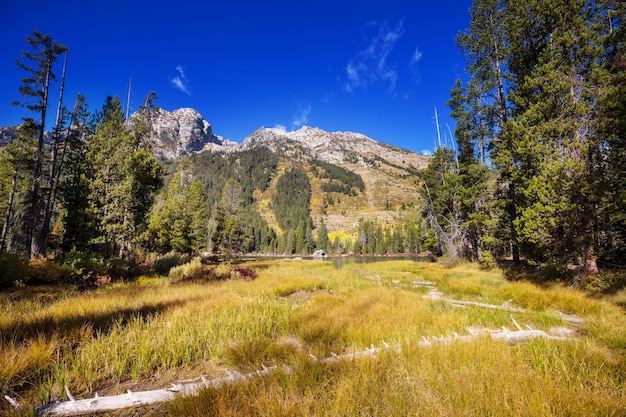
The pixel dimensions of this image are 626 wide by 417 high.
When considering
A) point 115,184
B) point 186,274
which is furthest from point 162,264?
point 115,184

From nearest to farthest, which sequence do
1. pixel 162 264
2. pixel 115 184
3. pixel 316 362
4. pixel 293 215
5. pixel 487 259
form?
pixel 316 362, pixel 115 184, pixel 487 259, pixel 162 264, pixel 293 215

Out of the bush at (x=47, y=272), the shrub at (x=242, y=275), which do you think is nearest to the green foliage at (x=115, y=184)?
the bush at (x=47, y=272)

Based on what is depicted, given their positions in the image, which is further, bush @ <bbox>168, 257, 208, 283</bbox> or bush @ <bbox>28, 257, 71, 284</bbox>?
bush @ <bbox>168, 257, 208, 283</bbox>

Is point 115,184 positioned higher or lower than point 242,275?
higher

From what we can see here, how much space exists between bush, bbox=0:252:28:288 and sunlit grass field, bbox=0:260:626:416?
4.66 meters

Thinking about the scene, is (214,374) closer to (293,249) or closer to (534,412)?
(534,412)

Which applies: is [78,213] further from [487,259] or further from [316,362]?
[487,259]

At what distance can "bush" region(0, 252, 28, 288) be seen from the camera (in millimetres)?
10500

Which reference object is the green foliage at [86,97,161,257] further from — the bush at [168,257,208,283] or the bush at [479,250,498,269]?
the bush at [479,250,498,269]

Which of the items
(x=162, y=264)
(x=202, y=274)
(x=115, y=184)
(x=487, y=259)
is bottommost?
(x=202, y=274)

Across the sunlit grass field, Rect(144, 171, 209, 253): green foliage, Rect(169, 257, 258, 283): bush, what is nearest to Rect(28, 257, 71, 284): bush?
Rect(169, 257, 258, 283): bush

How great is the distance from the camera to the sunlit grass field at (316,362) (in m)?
2.59

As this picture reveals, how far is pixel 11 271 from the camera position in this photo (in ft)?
35.2

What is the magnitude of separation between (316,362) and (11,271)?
1452 cm
